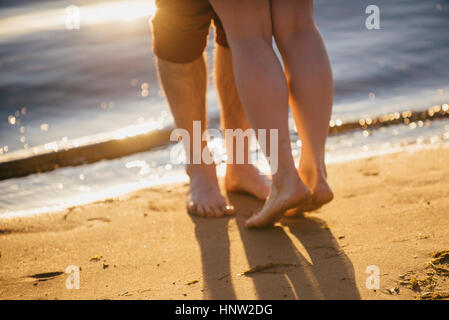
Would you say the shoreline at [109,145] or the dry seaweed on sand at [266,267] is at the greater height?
the shoreline at [109,145]

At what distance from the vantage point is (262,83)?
1584mm

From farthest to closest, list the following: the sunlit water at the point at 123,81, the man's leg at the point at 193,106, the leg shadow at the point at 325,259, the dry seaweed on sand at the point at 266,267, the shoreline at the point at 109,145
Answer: the shoreline at the point at 109,145, the sunlit water at the point at 123,81, the man's leg at the point at 193,106, the dry seaweed on sand at the point at 266,267, the leg shadow at the point at 325,259

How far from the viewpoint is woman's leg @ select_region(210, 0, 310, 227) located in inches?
62.4

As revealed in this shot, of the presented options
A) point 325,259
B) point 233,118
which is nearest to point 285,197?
point 325,259

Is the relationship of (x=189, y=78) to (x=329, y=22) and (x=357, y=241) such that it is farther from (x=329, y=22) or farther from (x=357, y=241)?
(x=329, y=22)

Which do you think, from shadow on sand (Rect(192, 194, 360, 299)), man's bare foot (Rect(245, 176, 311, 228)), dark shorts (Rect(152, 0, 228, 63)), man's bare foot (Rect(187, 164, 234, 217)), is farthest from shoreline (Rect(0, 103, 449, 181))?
man's bare foot (Rect(245, 176, 311, 228))

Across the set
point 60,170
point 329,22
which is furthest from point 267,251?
point 329,22

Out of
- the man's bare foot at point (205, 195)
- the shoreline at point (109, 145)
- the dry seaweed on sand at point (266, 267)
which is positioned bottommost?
the dry seaweed on sand at point (266, 267)

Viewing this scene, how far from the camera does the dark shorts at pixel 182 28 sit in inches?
73.3

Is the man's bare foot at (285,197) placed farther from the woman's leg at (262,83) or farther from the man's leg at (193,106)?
the man's leg at (193,106)

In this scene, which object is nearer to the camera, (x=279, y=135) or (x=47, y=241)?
(x=279, y=135)

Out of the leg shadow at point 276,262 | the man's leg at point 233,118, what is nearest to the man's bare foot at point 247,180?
the man's leg at point 233,118
